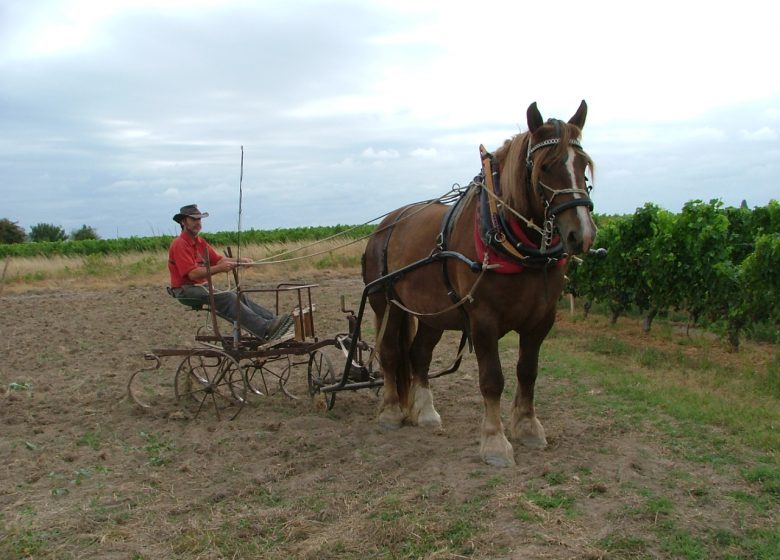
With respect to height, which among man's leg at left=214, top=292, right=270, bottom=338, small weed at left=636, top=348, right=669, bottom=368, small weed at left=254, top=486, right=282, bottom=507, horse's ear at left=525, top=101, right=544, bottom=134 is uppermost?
horse's ear at left=525, top=101, right=544, bottom=134

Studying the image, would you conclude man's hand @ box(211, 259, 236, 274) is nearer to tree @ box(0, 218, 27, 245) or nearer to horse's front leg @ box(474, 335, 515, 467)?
horse's front leg @ box(474, 335, 515, 467)

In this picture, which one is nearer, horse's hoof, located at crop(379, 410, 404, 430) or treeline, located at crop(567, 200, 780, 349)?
horse's hoof, located at crop(379, 410, 404, 430)

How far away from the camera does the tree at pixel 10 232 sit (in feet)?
151

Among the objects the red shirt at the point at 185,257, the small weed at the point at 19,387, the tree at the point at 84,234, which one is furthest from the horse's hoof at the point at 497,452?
the tree at the point at 84,234

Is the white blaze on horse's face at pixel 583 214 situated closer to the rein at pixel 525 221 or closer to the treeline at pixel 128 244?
the rein at pixel 525 221

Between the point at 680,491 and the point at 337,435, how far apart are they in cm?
277

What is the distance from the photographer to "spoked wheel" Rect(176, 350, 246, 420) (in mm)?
6904

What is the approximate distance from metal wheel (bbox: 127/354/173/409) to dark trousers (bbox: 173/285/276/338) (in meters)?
0.74

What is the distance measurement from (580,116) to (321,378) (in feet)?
12.0

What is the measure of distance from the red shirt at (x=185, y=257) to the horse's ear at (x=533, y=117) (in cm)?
366

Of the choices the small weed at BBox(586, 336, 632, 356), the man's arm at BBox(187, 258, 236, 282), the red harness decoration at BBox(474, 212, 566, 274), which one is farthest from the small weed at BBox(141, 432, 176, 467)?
→ the small weed at BBox(586, 336, 632, 356)

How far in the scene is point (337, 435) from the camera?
6.00 metres

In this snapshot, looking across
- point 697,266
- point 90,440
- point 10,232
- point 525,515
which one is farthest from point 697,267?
point 10,232

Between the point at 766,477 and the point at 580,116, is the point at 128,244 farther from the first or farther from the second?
the point at 766,477
